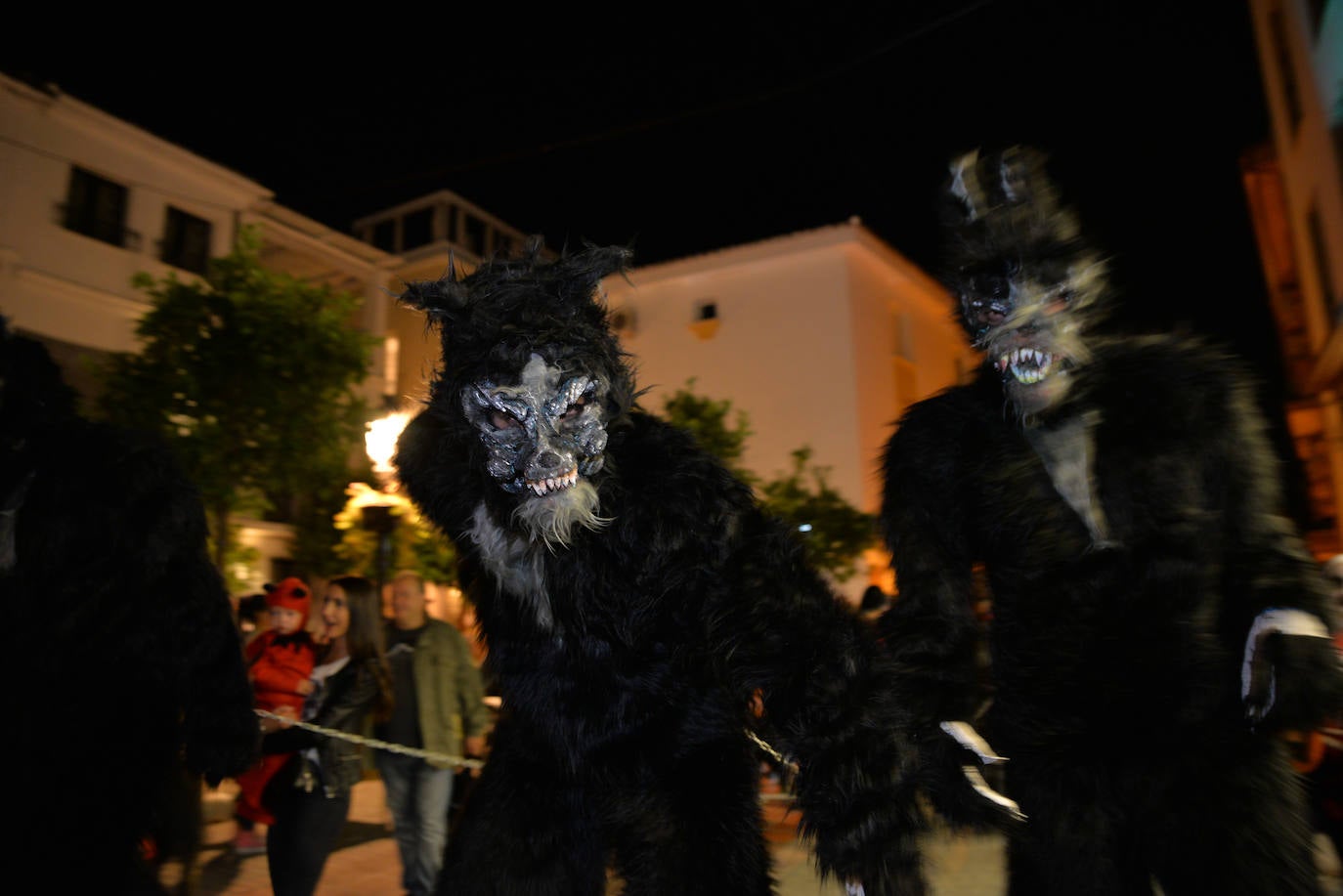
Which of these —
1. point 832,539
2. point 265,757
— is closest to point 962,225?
point 265,757

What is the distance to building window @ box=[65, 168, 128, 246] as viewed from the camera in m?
16.6

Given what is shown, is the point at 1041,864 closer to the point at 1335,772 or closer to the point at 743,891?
the point at 743,891

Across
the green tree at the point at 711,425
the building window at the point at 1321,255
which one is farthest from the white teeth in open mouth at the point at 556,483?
the green tree at the point at 711,425

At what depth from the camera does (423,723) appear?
5523 millimetres

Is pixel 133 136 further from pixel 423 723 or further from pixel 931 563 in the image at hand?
pixel 931 563

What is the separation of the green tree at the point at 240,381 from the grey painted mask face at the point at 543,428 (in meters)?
10.5

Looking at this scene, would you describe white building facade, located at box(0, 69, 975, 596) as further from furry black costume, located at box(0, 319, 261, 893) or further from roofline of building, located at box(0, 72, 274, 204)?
furry black costume, located at box(0, 319, 261, 893)

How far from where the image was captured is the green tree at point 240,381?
12.5m

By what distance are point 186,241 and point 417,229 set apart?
990cm

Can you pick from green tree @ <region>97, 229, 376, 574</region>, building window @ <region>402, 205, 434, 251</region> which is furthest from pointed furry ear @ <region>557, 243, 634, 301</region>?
building window @ <region>402, 205, 434, 251</region>

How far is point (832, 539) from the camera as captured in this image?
65.3 feet

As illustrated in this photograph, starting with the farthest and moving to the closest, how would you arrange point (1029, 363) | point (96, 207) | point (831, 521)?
point (831, 521)
point (96, 207)
point (1029, 363)

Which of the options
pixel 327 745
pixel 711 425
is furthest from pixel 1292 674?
pixel 711 425

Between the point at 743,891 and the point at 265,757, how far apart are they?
3150 mm
